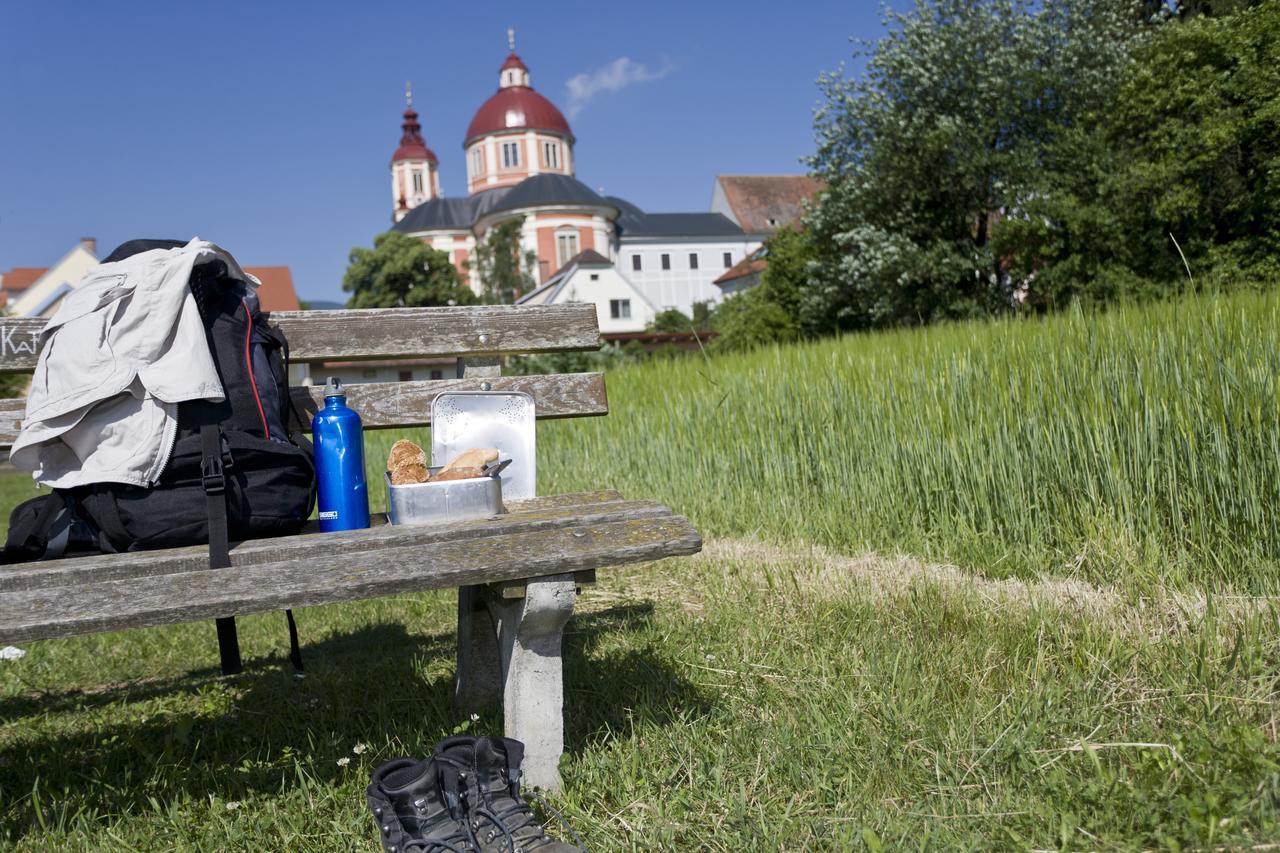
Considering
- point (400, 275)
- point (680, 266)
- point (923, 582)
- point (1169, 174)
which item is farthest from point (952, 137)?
point (680, 266)

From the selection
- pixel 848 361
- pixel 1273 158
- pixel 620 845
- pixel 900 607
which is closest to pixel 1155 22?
pixel 1273 158

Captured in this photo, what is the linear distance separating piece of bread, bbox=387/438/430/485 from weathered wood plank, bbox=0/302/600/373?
25.2 inches

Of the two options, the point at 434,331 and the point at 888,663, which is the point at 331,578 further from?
the point at 888,663

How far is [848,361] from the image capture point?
5.54 m

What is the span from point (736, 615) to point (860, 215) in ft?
67.9

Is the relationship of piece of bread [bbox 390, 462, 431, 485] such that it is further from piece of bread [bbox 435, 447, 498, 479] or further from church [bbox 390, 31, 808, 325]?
church [bbox 390, 31, 808, 325]

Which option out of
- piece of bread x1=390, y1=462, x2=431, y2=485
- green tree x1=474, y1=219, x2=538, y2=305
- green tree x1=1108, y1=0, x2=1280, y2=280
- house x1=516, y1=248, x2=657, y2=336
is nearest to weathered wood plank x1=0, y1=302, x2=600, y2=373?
piece of bread x1=390, y1=462, x2=431, y2=485

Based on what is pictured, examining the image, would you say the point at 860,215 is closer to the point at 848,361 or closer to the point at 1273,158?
the point at 1273,158

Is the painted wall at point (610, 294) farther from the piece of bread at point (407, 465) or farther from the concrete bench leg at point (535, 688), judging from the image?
the concrete bench leg at point (535, 688)

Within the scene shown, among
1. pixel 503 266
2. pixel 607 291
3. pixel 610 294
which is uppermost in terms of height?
pixel 503 266

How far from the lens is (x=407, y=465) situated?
209 cm

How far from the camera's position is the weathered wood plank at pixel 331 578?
1549 mm

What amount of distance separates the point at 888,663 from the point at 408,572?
1.32 metres

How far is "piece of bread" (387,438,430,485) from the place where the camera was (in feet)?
6.82
